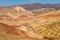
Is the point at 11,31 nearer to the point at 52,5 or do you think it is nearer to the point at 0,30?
the point at 0,30

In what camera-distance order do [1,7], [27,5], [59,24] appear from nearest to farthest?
1. [59,24]
2. [1,7]
3. [27,5]

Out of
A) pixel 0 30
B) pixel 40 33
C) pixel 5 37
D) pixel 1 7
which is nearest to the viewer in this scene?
pixel 5 37

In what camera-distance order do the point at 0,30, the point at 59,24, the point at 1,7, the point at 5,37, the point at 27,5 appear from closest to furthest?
the point at 5,37 < the point at 0,30 < the point at 59,24 < the point at 1,7 < the point at 27,5

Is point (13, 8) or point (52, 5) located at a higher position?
point (52, 5)

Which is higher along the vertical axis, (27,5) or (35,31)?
(27,5)

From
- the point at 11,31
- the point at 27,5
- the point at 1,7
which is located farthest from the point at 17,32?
the point at 27,5

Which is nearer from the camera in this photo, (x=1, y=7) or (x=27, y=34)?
(x=27, y=34)

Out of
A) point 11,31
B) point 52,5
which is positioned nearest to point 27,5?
point 52,5

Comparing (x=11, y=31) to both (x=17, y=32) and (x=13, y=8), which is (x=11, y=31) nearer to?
(x=17, y=32)

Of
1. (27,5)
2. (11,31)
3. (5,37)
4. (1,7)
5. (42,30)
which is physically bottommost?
(5,37)
